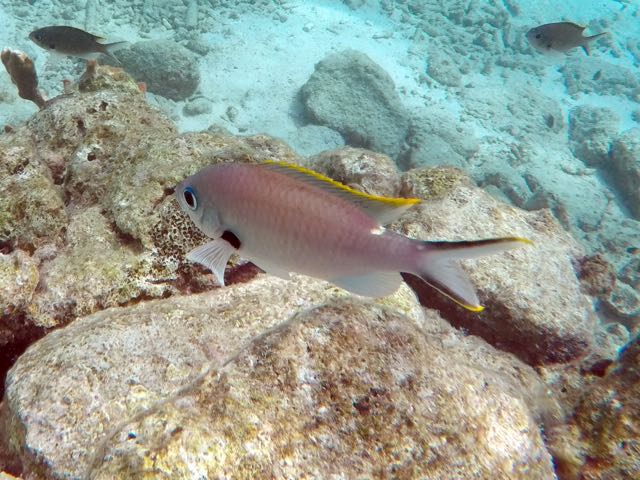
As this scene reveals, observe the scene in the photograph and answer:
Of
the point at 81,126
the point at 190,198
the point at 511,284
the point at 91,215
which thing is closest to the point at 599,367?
the point at 511,284

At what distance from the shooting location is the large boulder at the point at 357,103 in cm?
1045

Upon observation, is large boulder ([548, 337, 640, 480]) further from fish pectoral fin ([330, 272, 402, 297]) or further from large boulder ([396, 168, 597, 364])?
fish pectoral fin ([330, 272, 402, 297])

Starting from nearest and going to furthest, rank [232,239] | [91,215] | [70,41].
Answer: [232,239] < [91,215] < [70,41]

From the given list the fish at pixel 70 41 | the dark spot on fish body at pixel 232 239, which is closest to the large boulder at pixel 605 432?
the dark spot on fish body at pixel 232 239

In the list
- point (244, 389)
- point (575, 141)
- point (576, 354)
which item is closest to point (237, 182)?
point (244, 389)

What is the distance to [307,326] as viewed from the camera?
1.88 m

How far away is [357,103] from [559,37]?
448cm

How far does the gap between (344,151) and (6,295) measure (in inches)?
125

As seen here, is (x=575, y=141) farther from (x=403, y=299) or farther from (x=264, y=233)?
(x=264, y=233)

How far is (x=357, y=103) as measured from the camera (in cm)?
1084

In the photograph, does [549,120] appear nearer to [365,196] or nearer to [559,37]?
[559,37]

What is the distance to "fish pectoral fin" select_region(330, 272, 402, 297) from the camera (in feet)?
5.50

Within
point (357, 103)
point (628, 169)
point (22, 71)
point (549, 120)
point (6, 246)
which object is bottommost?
point (549, 120)

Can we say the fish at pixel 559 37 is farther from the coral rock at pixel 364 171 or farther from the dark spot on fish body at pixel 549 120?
the dark spot on fish body at pixel 549 120
